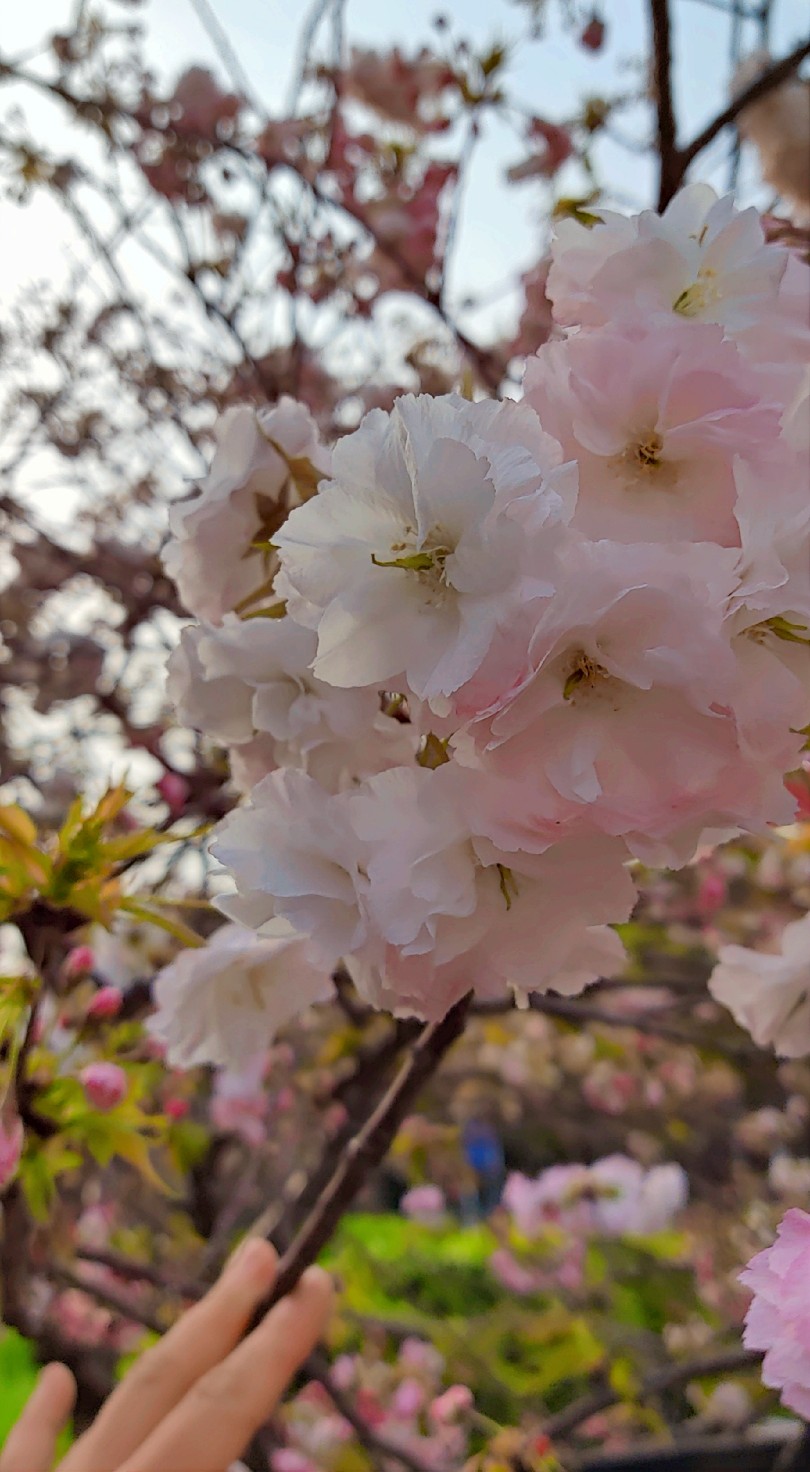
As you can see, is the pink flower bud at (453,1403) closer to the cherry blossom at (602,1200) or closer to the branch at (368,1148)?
the branch at (368,1148)

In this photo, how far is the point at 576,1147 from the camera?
4.63 metres

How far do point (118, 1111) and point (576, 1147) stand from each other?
4.34 metres

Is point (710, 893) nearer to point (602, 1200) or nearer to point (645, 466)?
point (602, 1200)

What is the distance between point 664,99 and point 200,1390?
1.01 meters

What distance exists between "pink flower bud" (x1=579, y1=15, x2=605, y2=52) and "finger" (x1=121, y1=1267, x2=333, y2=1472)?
2021mm

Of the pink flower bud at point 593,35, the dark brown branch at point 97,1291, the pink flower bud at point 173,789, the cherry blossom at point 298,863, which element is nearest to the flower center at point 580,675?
the cherry blossom at point 298,863

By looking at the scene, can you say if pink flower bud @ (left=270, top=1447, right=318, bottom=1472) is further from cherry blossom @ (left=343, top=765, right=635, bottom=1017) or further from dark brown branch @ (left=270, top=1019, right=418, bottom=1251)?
cherry blossom @ (left=343, top=765, right=635, bottom=1017)

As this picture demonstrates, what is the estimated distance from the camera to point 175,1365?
67 centimetres

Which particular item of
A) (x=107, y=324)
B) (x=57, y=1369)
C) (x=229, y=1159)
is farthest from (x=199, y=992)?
(x=229, y=1159)

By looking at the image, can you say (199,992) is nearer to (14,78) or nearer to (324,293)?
(14,78)

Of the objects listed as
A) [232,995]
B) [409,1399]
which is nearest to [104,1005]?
[232,995]

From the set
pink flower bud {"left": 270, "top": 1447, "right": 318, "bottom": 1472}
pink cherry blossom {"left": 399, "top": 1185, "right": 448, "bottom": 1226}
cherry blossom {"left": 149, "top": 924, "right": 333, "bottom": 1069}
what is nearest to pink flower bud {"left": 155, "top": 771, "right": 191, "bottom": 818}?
cherry blossom {"left": 149, "top": 924, "right": 333, "bottom": 1069}

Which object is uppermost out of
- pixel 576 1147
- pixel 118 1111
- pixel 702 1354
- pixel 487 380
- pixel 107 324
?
pixel 107 324

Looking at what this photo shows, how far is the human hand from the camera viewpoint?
604 millimetres
